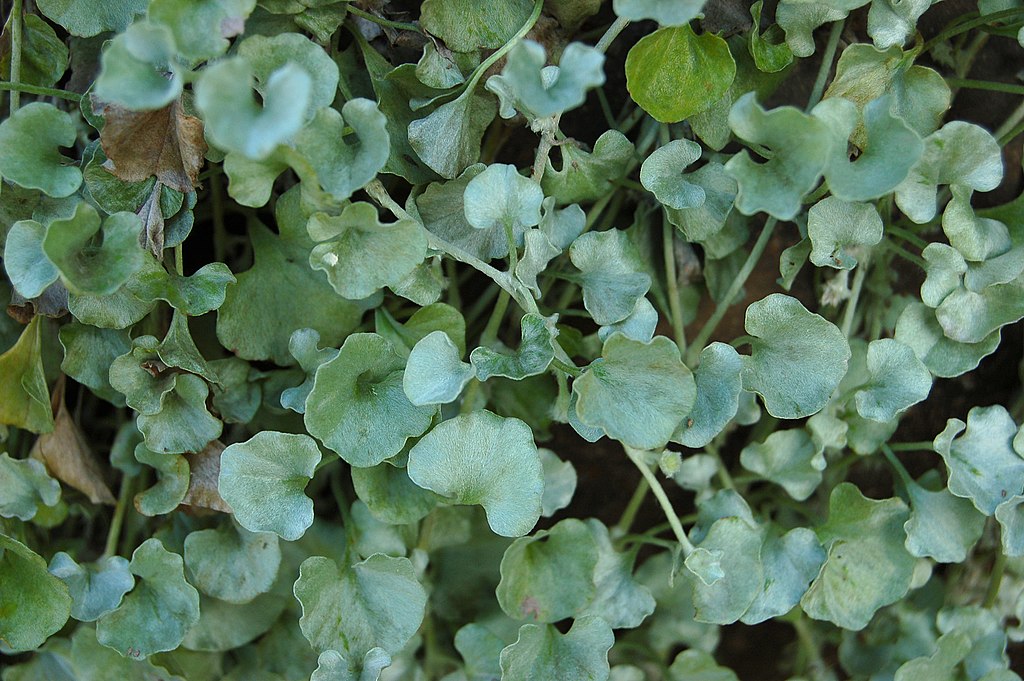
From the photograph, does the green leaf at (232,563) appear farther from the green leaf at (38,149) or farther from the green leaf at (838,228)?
the green leaf at (838,228)

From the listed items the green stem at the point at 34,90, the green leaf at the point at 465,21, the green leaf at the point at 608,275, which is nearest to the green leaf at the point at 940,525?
the green leaf at the point at 608,275

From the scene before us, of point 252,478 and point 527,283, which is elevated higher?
point 527,283

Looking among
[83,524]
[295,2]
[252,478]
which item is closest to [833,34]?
[295,2]

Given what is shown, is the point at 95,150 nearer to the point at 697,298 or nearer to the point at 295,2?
the point at 295,2

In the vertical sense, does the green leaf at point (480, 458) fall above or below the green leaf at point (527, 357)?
below

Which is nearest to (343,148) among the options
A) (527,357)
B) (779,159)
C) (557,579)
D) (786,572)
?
(527,357)

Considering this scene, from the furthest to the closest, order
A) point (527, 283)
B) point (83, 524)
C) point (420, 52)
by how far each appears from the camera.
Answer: point (83, 524), point (420, 52), point (527, 283)

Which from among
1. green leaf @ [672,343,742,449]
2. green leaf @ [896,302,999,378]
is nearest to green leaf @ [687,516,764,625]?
green leaf @ [672,343,742,449]
